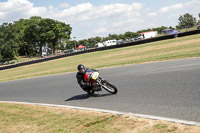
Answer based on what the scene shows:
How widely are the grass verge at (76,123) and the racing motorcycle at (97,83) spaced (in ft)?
4.91

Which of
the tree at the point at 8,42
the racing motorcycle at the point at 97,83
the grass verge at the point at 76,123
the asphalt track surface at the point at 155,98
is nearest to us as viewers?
the grass verge at the point at 76,123

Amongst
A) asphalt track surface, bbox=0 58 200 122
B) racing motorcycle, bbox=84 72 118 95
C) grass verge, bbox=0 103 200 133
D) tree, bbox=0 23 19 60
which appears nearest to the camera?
grass verge, bbox=0 103 200 133

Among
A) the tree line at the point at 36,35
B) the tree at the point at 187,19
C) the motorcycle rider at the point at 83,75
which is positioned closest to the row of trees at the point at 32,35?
the tree line at the point at 36,35

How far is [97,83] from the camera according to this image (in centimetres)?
890

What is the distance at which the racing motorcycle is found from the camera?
8883mm

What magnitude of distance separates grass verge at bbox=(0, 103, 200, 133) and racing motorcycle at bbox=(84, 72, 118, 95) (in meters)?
1.50

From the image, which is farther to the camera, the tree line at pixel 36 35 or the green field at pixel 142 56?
the tree line at pixel 36 35

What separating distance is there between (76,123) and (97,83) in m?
2.91

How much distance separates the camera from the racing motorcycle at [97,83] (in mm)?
8883

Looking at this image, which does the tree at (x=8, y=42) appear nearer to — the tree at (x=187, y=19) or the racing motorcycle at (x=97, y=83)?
the tree at (x=187, y=19)

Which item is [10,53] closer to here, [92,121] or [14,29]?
[14,29]

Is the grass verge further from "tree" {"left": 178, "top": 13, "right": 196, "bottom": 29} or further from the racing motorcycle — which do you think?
"tree" {"left": 178, "top": 13, "right": 196, "bottom": 29}

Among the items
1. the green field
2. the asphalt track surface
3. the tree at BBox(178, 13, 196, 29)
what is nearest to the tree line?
the tree at BBox(178, 13, 196, 29)

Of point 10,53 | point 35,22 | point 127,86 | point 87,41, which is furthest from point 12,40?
point 127,86
